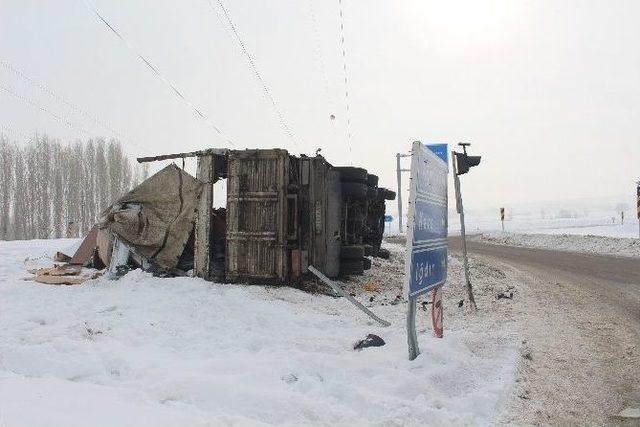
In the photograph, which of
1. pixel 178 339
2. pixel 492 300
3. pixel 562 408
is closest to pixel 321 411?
pixel 562 408

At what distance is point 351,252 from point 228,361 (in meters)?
6.09

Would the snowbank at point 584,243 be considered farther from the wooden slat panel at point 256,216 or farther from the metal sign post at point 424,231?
the metal sign post at point 424,231

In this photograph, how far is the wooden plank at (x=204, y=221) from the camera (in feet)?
30.5

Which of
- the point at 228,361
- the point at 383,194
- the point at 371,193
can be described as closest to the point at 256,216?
the point at 371,193

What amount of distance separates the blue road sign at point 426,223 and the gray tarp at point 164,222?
513cm

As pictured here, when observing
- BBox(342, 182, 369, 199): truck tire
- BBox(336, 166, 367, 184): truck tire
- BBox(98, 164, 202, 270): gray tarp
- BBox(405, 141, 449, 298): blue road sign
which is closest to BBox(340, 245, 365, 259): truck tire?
BBox(342, 182, 369, 199): truck tire

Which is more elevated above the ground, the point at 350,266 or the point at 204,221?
the point at 204,221

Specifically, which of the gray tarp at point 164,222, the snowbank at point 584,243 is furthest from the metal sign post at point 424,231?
the snowbank at point 584,243

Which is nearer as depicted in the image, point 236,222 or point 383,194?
point 236,222

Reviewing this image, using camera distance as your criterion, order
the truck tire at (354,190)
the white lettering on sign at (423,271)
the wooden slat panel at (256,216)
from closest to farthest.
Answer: the white lettering on sign at (423,271), the wooden slat panel at (256,216), the truck tire at (354,190)

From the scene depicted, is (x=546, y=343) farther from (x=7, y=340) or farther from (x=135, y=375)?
(x=7, y=340)

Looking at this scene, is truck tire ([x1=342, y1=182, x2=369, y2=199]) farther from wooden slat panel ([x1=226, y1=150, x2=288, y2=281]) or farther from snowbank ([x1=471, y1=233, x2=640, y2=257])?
snowbank ([x1=471, y1=233, x2=640, y2=257])

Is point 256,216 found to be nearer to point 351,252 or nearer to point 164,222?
point 164,222

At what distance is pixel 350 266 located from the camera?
10750 millimetres
